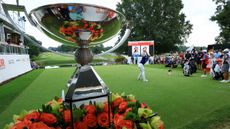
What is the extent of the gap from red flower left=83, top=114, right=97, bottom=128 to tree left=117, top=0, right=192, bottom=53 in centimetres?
4066

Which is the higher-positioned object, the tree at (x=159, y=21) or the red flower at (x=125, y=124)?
the tree at (x=159, y=21)

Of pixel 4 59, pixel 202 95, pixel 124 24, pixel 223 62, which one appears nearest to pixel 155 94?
pixel 202 95

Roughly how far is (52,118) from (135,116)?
658mm

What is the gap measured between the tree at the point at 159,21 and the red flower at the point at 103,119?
40628mm

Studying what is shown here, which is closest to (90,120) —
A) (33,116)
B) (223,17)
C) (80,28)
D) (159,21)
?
(33,116)

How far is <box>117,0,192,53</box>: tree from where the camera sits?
42562 millimetres

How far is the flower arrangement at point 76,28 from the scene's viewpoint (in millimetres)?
1844

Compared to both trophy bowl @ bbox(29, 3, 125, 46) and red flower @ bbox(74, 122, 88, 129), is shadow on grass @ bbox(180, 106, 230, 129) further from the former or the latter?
trophy bowl @ bbox(29, 3, 125, 46)

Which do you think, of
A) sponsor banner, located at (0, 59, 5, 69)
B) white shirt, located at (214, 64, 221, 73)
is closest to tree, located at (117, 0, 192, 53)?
white shirt, located at (214, 64, 221, 73)

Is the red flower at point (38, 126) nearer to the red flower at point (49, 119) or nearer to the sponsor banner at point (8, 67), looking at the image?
the red flower at point (49, 119)

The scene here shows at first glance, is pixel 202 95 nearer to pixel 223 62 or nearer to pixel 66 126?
pixel 223 62

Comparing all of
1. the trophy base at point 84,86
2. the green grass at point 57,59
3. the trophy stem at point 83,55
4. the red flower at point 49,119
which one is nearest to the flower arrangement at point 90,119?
Result: the red flower at point 49,119

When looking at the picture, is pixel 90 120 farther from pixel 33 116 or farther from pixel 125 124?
pixel 33 116

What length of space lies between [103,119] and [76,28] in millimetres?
742
